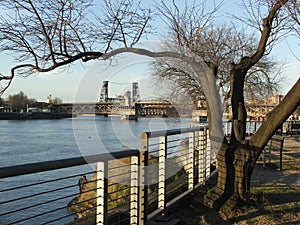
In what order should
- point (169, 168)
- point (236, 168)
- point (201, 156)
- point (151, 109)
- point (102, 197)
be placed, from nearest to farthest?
1. point (102, 197)
2. point (236, 168)
3. point (169, 168)
4. point (201, 156)
5. point (151, 109)

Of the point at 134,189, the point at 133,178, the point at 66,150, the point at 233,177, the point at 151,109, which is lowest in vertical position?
the point at 66,150

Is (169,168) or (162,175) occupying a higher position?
(162,175)

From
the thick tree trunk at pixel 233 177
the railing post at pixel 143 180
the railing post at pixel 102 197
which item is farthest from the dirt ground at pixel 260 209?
the railing post at pixel 102 197

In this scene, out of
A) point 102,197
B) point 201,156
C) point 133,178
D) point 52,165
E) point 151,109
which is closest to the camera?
point 52,165

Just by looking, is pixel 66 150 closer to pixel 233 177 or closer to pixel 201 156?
pixel 201 156

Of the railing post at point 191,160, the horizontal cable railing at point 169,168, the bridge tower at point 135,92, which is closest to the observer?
the horizontal cable railing at point 169,168

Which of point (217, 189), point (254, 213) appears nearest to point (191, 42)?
point (217, 189)

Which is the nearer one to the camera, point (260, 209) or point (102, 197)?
point (102, 197)

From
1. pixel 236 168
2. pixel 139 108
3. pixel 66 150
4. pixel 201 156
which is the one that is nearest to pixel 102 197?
pixel 236 168

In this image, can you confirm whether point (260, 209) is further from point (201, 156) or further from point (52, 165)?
point (52, 165)

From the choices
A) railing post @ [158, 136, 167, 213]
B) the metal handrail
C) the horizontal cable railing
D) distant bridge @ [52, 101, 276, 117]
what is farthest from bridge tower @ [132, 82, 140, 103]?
the metal handrail

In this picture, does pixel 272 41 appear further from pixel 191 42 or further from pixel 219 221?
pixel 219 221

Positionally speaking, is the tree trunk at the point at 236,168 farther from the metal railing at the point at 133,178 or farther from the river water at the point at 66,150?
the river water at the point at 66,150

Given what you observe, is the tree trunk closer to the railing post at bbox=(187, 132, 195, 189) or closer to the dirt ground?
the dirt ground
